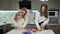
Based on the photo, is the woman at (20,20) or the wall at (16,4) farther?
the wall at (16,4)

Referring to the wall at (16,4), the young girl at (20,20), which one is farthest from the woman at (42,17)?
the wall at (16,4)

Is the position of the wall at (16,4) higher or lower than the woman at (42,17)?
higher

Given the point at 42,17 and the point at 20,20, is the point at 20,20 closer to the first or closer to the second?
the point at 20,20

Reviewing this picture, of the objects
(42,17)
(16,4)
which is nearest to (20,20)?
(42,17)

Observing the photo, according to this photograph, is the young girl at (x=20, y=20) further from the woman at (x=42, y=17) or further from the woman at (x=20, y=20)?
the woman at (x=42, y=17)

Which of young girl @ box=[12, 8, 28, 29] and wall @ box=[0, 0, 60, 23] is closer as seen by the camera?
young girl @ box=[12, 8, 28, 29]

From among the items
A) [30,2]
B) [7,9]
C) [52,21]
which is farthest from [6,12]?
[52,21]

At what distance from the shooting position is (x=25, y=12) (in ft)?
7.36

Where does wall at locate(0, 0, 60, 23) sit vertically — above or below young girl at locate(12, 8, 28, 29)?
above

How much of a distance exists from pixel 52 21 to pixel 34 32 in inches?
58.6

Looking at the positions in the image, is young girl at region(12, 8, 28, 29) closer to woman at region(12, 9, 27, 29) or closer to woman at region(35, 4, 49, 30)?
woman at region(12, 9, 27, 29)

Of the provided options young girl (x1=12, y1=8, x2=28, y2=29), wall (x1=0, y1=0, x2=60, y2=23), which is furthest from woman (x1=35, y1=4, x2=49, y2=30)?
wall (x1=0, y1=0, x2=60, y2=23)

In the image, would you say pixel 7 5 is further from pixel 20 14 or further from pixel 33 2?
pixel 20 14

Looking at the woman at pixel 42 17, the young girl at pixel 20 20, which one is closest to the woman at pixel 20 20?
the young girl at pixel 20 20
